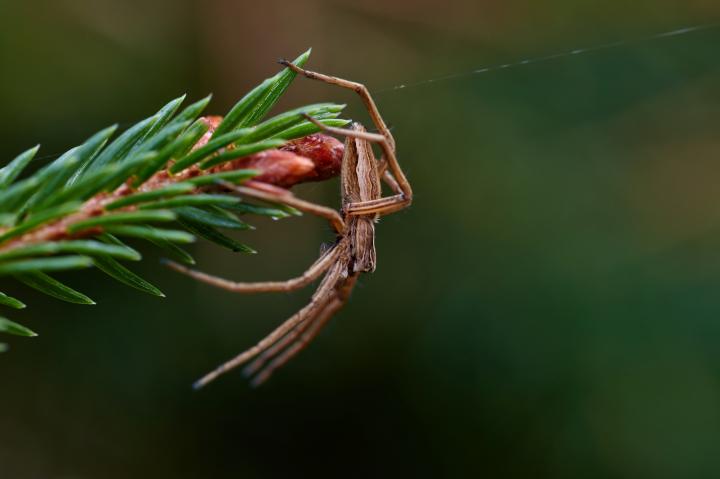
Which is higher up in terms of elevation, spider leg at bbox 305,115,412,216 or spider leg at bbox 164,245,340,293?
spider leg at bbox 305,115,412,216

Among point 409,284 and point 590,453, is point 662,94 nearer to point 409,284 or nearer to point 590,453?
point 409,284

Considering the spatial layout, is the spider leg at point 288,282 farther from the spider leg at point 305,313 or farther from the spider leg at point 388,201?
the spider leg at point 388,201

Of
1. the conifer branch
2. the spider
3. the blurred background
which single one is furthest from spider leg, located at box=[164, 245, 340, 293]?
the blurred background

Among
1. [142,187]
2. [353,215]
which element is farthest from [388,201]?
[142,187]

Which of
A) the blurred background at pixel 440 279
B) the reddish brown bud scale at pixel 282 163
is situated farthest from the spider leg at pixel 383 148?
the blurred background at pixel 440 279

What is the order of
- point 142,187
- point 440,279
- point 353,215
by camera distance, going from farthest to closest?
point 440,279, point 353,215, point 142,187

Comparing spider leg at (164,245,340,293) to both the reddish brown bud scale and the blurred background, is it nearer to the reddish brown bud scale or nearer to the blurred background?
the reddish brown bud scale

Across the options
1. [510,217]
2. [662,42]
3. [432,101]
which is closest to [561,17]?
[662,42]

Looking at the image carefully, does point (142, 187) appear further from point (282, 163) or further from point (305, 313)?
point (305, 313)
